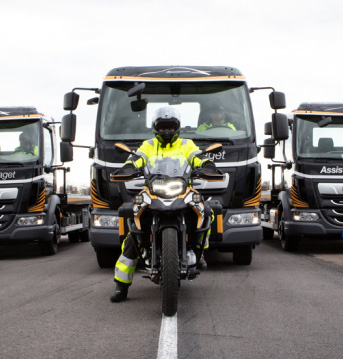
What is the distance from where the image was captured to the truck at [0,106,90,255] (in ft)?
37.6

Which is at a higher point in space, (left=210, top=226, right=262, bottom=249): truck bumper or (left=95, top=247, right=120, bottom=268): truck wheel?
(left=210, top=226, right=262, bottom=249): truck bumper

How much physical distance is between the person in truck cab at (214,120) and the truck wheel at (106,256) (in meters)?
2.27

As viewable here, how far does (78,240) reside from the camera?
17.2m

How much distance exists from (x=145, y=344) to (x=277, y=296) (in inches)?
101

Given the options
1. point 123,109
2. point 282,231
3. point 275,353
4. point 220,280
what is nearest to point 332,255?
point 282,231

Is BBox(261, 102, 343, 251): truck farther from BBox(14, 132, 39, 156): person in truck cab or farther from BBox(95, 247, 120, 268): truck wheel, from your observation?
BBox(14, 132, 39, 156): person in truck cab

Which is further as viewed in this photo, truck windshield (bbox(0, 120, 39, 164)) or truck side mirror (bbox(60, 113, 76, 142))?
truck windshield (bbox(0, 120, 39, 164))

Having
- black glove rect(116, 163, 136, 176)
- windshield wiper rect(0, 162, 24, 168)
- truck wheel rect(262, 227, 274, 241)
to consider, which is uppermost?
black glove rect(116, 163, 136, 176)

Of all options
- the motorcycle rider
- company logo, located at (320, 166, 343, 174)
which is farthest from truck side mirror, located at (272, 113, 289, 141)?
the motorcycle rider

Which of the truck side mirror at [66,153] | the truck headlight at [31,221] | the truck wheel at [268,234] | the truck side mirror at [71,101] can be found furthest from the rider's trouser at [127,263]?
the truck wheel at [268,234]

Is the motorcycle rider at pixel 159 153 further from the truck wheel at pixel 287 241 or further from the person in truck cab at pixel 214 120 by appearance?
the truck wheel at pixel 287 241

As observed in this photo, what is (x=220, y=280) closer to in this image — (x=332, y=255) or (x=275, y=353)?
(x=275, y=353)

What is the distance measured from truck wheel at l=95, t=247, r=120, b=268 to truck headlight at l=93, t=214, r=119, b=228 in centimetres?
67

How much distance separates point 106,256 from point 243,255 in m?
2.12
